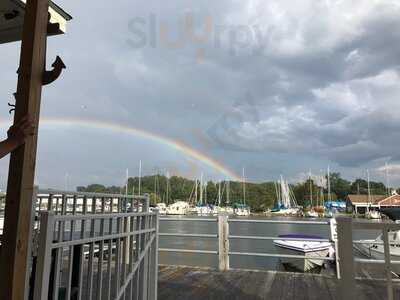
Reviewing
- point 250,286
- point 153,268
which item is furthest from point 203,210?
point 153,268

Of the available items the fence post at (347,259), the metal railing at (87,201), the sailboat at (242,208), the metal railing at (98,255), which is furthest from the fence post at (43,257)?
the sailboat at (242,208)

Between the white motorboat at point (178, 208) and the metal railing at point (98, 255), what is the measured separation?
4232 cm

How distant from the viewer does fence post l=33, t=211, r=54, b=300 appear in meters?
1.75

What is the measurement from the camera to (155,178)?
50.6 meters

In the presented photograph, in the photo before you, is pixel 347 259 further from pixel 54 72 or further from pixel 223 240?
pixel 223 240

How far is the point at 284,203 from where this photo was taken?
60.8 metres

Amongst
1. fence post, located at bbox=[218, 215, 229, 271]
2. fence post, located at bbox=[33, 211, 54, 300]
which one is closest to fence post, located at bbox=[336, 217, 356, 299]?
fence post, located at bbox=[33, 211, 54, 300]

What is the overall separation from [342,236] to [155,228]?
1.82m

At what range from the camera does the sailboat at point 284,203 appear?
193 ft

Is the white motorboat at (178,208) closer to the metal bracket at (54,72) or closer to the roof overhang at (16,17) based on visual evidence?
the roof overhang at (16,17)

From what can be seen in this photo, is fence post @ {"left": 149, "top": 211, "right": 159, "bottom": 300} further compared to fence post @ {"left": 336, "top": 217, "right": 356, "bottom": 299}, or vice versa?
fence post @ {"left": 149, "top": 211, "right": 159, "bottom": 300}

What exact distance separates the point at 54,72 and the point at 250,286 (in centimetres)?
456

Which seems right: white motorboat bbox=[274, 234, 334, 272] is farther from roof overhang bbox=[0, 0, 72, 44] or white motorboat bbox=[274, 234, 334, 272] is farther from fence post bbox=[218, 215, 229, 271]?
roof overhang bbox=[0, 0, 72, 44]

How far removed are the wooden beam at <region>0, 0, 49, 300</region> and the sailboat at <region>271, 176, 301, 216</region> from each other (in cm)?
5772
